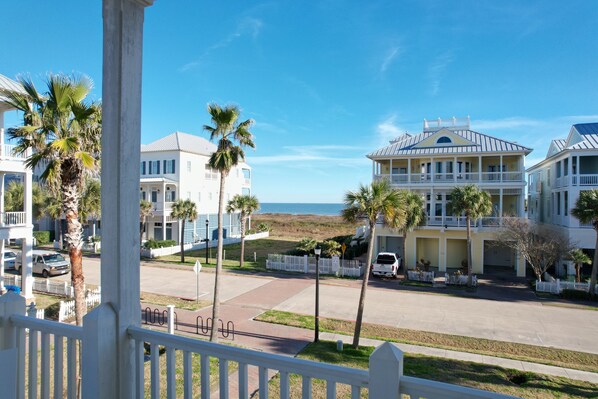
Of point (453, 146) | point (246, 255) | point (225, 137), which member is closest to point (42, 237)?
point (246, 255)

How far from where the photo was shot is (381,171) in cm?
2950

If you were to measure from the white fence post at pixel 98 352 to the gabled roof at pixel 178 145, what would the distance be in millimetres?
34257

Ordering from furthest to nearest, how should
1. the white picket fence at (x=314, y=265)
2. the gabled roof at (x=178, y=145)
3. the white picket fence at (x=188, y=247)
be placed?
the gabled roof at (x=178, y=145)
the white picket fence at (x=188, y=247)
the white picket fence at (x=314, y=265)

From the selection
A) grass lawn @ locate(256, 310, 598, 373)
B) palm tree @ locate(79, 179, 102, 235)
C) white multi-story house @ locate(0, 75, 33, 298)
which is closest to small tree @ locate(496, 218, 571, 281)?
grass lawn @ locate(256, 310, 598, 373)

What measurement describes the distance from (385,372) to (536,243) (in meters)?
22.4

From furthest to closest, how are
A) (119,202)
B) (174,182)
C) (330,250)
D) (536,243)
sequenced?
(174,182) → (330,250) → (536,243) → (119,202)

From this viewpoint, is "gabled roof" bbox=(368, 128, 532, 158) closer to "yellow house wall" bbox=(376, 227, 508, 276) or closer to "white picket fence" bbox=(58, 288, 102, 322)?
"yellow house wall" bbox=(376, 227, 508, 276)

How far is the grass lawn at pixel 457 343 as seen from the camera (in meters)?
10.7

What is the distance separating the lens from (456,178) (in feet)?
85.4

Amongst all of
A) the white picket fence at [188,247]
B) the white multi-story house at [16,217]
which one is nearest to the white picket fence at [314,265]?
the white picket fence at [188,247]

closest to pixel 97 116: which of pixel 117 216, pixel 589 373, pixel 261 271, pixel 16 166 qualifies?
pixel 117 216

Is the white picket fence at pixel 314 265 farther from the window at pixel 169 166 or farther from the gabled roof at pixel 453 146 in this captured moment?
the window at pixel 169 166

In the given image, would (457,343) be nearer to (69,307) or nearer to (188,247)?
(69,307)

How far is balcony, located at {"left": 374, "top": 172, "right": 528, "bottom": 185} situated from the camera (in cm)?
2515
